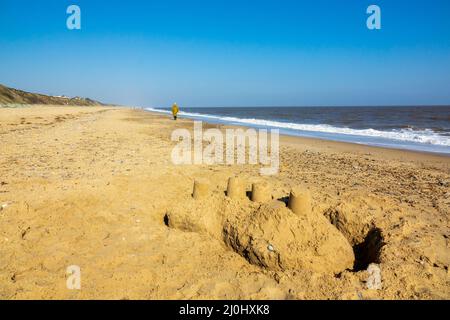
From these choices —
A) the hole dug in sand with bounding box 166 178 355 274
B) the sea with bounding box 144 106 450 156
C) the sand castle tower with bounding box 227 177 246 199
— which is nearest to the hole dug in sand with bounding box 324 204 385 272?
the hole dug in sand with bounding box 166 178 355 274

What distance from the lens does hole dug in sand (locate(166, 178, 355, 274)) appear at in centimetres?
343

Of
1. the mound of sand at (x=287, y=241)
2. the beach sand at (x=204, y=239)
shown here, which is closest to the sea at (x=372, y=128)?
the beach sand at (x=204, y=239)

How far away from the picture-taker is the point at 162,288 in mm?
2840

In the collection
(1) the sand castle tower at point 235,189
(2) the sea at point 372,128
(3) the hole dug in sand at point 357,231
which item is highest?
(2) the sea at point 372,128

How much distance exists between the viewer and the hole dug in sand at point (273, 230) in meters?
3.43

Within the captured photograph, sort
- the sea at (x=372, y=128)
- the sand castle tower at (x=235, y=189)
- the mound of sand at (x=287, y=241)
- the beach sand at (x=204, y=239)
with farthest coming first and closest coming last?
the sea at (x=372, y=128)
the sand castle tower at (x=235, y=189)
the mound of sand at (x=287, y=241)
the beach sand at (x=204, y=239)

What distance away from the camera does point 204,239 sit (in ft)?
12.4

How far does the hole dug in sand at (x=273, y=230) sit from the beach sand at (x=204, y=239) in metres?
0.01

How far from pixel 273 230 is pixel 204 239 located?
2.68ft

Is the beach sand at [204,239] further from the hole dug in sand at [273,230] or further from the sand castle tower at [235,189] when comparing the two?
the sand castle tower at [235,189]

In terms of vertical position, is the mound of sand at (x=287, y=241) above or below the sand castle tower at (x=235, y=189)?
below

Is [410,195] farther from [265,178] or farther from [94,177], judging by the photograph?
[94,177]

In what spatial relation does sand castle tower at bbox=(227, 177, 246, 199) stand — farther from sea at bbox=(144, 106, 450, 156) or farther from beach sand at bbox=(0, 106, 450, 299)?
sea at bbox=(144, 106, 450, 156)
